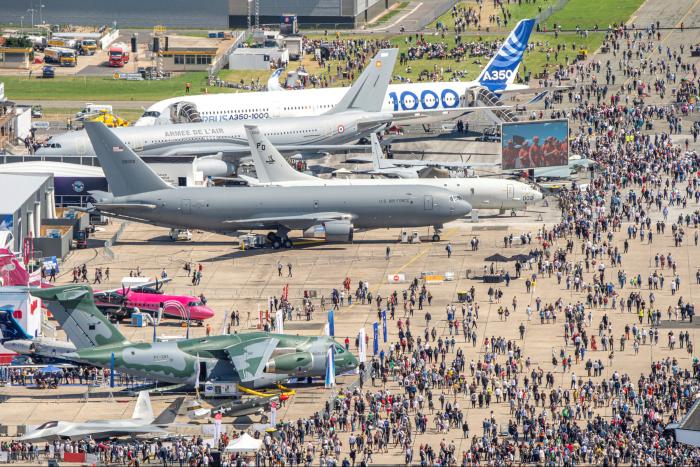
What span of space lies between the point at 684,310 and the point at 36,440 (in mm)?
43894

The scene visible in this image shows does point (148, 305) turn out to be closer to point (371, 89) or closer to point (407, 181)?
point (407, 181)

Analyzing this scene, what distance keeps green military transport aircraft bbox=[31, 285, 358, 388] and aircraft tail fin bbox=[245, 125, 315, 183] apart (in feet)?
134

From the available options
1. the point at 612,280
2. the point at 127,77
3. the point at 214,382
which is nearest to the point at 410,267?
the point at 612,280

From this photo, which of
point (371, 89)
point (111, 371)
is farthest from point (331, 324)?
point (371, 89)

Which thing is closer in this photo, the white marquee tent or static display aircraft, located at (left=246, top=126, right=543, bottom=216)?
the white marquee tent

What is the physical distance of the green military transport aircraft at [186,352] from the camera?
97250mm

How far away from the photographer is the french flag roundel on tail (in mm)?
171000

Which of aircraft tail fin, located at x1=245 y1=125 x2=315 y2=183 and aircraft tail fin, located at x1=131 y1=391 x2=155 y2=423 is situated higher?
aircraft tail fin, located at x1=245 y1=125 x2=315 y2=183

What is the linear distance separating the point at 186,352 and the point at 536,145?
57136mm

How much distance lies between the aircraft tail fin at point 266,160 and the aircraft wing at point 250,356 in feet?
140

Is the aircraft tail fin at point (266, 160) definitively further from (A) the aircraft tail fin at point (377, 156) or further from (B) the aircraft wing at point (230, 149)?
(A) the aircraft tail fin at point (377, 156)

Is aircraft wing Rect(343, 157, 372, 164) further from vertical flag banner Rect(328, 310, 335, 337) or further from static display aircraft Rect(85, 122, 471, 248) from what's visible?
vertical flag banner Rect(328, 310, 335, 337)

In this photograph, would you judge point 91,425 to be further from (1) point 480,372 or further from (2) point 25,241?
(2) point 25,241

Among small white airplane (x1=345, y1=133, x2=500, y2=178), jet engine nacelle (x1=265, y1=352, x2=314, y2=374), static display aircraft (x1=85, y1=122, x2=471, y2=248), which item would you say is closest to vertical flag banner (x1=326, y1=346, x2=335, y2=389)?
jet engine nacelle (x1=265, y1=352, x2=314, y2=374)
